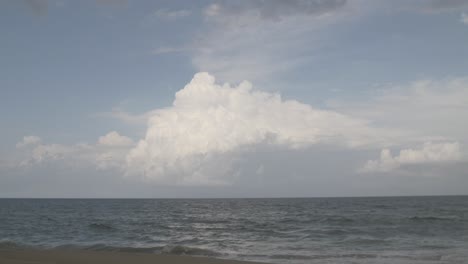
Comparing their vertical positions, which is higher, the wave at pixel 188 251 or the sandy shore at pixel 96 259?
the sandy shore at pixel 96 259

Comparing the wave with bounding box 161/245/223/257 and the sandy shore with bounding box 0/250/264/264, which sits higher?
the sandy shore with bounding box 0/250/264/264

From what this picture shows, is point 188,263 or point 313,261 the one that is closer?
point 188,263

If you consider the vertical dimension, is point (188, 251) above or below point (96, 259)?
below

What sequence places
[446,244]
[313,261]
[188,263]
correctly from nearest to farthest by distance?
[188,263] → [313,261] → [446,244]

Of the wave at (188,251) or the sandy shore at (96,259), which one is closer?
the sandy shore at (96,259)

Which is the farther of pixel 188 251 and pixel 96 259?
pixel 188 251

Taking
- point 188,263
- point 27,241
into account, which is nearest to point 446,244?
point 188,263

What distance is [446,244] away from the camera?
23.6m

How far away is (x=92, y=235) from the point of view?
30500 millimetres

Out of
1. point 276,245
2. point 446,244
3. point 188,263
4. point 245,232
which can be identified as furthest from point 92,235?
point 446,244

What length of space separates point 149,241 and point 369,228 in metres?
17.9

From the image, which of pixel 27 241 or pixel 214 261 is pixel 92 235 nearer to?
pixel 27 241

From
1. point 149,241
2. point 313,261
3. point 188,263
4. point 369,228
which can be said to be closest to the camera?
point 188,263

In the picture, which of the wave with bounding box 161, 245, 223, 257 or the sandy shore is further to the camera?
the wave with bounding box 161, 245, 223, 257
